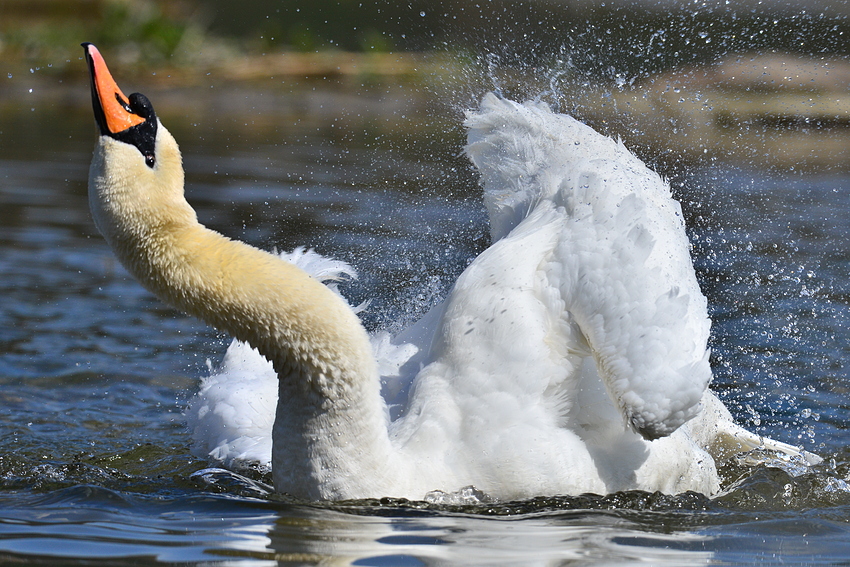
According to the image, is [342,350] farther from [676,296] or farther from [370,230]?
[370,230]

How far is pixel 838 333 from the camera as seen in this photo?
7.65m

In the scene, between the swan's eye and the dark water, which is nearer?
the swan's eye

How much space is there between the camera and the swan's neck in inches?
142

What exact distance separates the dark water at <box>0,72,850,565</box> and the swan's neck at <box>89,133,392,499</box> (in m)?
0.18

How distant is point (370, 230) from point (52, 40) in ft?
49.1

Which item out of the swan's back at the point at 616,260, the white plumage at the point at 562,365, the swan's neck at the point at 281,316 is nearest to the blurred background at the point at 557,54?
the swan's back at the point at 616,260

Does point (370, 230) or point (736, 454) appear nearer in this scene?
point (736, 454)

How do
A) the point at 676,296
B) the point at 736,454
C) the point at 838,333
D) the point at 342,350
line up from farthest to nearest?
1. the point at 838,333
2. the point at 736,454
3. the point at 676,296
4. the point at 342,350

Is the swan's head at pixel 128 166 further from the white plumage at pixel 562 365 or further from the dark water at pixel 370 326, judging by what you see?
the white plumage at pixel 562 365

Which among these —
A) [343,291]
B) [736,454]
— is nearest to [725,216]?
[343,291]

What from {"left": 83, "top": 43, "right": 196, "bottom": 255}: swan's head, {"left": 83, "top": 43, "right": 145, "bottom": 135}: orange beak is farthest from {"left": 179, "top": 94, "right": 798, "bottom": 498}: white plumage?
{"left": 83, "top": 43, "right": 145, "bottom": 135}: orange beak

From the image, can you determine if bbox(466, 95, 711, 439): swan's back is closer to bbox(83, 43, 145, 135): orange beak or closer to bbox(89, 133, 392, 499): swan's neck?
bbox(89, 133, 392, 499): swan's neck

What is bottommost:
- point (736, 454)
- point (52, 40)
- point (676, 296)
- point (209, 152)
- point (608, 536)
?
point (608, 536)

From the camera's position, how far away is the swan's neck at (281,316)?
3.61 m
